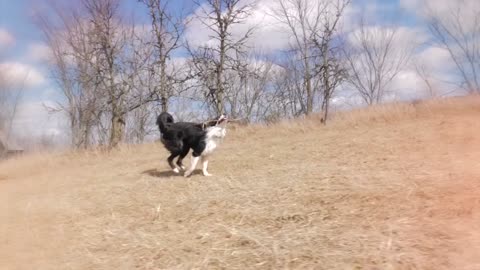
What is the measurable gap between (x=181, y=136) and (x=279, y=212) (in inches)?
161

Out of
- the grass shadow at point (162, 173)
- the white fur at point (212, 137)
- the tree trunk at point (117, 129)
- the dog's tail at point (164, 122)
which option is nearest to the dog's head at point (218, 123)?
the white fur at point (212, 137)

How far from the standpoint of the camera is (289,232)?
5410 mm

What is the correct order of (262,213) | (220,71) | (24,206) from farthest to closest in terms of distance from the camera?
1. (220,71)
2. (24,206)
3. (262,213)

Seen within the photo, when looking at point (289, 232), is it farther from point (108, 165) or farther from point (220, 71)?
point (220, 71)

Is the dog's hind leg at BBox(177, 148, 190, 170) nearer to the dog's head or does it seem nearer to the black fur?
the black fur

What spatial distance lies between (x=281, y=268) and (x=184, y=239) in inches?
63.2

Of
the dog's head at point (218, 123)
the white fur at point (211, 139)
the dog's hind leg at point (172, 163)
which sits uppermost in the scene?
the dog's head at point (218, 123)

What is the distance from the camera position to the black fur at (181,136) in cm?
941

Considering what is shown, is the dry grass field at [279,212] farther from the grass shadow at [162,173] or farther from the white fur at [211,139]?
the white fur at [211,139]

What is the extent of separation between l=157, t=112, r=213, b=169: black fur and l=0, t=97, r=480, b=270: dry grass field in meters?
0.57

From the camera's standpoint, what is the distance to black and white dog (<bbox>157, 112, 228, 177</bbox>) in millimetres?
9312

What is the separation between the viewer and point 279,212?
623cm

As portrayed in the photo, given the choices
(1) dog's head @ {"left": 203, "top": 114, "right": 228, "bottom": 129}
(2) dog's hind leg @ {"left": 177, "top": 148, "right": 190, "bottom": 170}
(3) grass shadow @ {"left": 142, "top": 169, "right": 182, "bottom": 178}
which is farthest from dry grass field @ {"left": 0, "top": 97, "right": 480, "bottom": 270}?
(1) dog's head @ {"left": 203, "top": 114, "right": 228, "bottom": 129}

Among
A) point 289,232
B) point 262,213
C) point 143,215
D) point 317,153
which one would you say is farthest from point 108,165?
point 289,232
